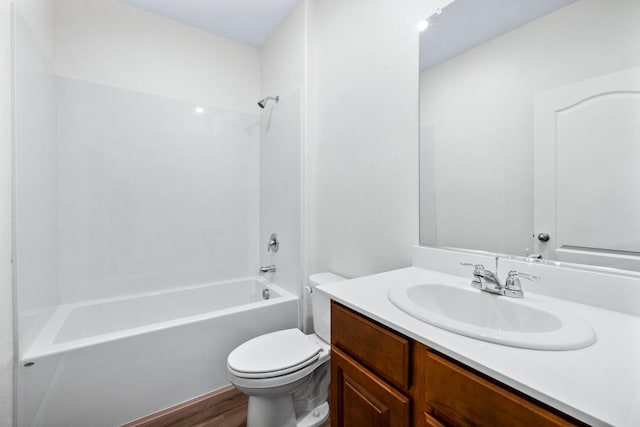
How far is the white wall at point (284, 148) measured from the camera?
2.05 m

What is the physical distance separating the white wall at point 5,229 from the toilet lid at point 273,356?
88 centimetres

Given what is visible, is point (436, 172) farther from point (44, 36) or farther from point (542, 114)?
point (44, 36)

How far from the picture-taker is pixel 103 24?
1994 mm

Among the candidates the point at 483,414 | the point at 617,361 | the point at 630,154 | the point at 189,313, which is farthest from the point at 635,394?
the point at 189,313

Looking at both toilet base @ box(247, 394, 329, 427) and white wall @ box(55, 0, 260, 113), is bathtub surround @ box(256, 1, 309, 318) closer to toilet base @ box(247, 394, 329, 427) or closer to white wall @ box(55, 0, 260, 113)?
white wall @ box(55, 0, 260, 113)

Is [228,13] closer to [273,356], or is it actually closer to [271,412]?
[273,356]

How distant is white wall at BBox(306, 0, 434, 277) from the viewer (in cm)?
138

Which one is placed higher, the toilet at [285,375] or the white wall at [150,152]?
the white wall at [150,152]

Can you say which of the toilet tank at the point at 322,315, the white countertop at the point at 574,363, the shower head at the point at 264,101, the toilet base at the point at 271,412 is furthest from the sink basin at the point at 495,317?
the shower head at the point at 264,101

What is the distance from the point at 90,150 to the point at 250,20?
5.09ft

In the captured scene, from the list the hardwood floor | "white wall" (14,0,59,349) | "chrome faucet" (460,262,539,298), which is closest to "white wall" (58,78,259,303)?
"white wall" (14,0,59,349)

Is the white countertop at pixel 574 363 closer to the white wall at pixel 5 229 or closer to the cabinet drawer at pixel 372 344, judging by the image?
the cabinet drawer at pixel 372 344

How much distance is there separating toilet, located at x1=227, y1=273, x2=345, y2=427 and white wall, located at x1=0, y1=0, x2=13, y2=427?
88 cm

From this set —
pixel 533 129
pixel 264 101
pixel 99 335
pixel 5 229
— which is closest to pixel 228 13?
pixel 264 101
